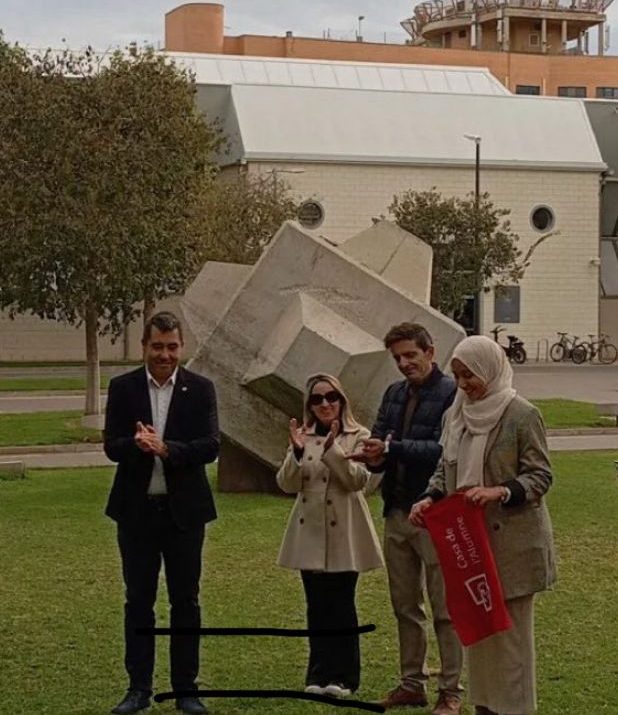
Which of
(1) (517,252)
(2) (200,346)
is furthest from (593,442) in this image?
(1) (517,252)

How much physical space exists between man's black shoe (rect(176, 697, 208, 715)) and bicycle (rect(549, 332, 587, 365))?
42.4m

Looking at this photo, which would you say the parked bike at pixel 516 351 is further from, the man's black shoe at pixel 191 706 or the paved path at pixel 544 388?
the man's black shoe at pixel 191 706

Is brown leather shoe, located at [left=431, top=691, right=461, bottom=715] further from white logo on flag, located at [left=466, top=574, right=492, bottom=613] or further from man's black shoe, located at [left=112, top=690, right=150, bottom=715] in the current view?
man's black shoe, located at [left=112, top=690, right=150, bottom=715]

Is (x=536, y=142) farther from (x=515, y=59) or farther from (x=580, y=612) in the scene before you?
(x=580, y=612)

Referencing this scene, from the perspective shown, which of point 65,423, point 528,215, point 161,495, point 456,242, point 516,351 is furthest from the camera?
point 528,215

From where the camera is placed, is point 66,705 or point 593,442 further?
point 593,442

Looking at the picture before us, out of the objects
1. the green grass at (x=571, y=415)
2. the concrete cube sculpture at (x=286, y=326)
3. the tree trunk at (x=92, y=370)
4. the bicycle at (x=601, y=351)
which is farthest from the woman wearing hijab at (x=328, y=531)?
the bicycle at (x=601, y=351)

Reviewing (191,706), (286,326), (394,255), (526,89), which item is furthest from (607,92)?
(191,706)

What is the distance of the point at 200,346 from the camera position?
15.3 metres

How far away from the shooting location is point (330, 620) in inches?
314

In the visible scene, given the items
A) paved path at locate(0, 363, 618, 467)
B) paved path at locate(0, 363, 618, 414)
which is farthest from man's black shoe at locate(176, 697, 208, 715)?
paved path at locate(0, 363, 618, 414)

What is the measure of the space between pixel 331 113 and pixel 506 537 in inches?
1720

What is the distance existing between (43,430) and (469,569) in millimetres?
17635

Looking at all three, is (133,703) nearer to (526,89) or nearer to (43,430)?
(43,430)
